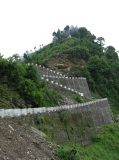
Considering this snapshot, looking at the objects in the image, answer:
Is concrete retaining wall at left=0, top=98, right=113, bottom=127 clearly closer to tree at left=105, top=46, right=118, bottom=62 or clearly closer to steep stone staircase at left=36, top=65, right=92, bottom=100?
steep stone staircase at left=36, top=65, right=92, bottom=100

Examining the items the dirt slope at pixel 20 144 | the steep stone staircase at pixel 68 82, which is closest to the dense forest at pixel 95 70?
the steep stone staircase at pixel 68 82

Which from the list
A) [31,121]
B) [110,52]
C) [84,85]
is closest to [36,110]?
[31,121]

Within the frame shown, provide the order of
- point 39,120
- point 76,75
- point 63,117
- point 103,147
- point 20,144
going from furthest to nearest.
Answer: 1. point 76,75
2. point 103,147
3. point 63,117
4. point 39,120
5. point 20,144

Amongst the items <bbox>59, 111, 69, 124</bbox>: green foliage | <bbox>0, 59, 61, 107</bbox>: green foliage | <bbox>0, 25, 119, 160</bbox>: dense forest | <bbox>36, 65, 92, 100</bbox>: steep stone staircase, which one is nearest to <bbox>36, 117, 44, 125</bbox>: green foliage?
<bbox>0, 25, 119, 160</bbox>: dense forest

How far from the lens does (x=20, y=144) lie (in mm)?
9617

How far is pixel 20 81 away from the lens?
64.3ft

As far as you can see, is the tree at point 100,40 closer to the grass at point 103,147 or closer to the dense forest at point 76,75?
the dense forest at point 76,75

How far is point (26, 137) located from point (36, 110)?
3.92 meters

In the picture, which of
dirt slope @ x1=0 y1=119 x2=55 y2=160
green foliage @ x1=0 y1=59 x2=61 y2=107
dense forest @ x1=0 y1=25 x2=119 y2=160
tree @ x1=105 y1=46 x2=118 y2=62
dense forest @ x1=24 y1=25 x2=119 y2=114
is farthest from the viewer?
tree @ x1=105 y1=46 x2=118 y2=62

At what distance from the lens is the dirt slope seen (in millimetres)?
8539

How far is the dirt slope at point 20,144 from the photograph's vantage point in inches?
336

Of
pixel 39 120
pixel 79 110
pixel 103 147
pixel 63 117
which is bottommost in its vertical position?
pixel 103 147

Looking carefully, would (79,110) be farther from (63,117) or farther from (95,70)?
(95,70)

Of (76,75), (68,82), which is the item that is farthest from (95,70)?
(68,82)
